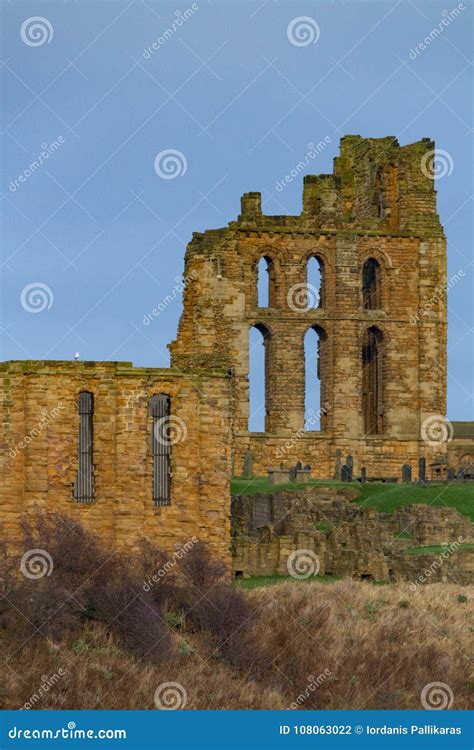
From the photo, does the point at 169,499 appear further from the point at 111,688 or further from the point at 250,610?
the point at 111,688

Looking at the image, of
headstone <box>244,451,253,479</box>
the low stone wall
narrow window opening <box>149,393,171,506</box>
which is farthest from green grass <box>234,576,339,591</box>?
headstone <box>244,451,253,479</box>

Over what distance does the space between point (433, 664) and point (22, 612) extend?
30.4ft

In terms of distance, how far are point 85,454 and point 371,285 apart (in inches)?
1447

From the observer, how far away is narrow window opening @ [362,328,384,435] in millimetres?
76750

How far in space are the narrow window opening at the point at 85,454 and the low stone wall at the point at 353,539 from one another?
4.43 meters

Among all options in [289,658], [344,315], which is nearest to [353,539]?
[289,658]

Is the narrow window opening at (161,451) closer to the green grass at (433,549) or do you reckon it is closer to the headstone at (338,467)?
the green grass at (433,549)

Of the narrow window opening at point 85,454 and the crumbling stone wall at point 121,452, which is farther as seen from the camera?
the narrow window opening at point 85,454

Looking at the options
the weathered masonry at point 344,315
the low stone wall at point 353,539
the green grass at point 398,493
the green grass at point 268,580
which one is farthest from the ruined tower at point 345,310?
the green grass at point 268,580

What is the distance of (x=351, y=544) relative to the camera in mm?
46875

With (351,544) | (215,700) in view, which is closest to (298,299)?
(351,544)

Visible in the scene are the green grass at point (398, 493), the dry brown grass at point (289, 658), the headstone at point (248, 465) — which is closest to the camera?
the dry brown grass at point (289, 658)

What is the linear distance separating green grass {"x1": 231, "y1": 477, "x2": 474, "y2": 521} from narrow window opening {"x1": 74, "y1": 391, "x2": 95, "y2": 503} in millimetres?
12562

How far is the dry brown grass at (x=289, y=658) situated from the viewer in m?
36.1
